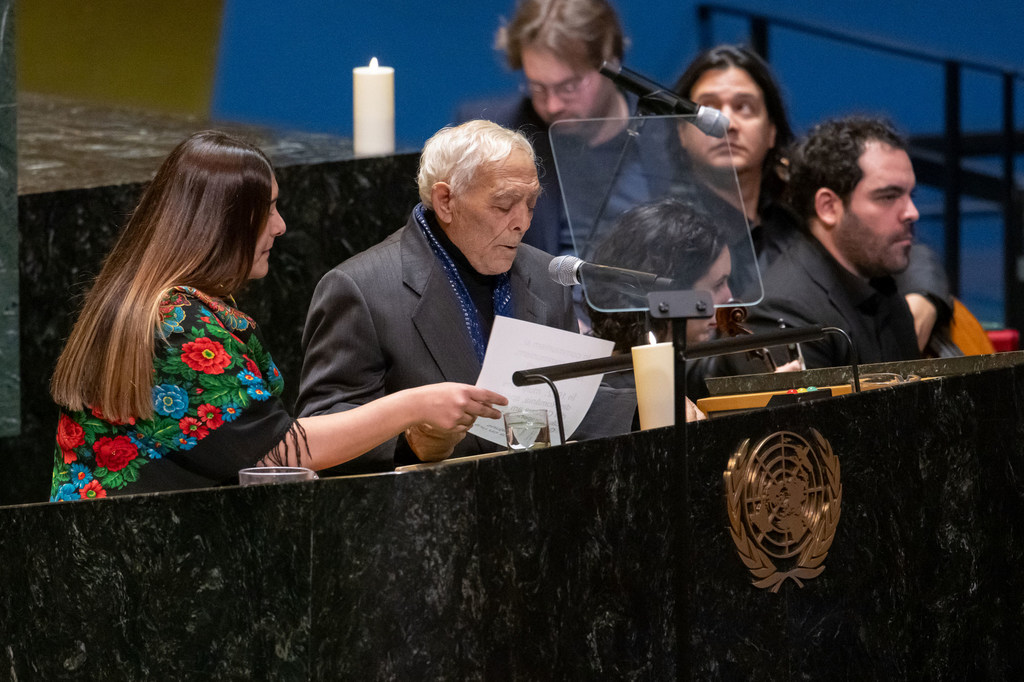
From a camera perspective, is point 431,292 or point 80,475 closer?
point 80,475

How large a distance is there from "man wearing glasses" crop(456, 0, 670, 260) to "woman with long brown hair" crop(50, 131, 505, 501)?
1.48 meters

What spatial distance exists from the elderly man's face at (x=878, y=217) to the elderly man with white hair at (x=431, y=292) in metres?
1.21

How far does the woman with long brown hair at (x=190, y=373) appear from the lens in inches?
83.3

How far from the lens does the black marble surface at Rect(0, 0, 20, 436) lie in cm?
302

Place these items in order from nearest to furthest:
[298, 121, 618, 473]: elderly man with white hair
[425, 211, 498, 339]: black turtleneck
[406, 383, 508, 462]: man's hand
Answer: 1. [406, 383, 508, 462]: man's hand
2. [298, 121, 618, 473]: elderly man with white hair
3. [425, 211, 498, 339]: black turtleneck

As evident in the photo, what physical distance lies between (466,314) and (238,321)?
73 centimetres

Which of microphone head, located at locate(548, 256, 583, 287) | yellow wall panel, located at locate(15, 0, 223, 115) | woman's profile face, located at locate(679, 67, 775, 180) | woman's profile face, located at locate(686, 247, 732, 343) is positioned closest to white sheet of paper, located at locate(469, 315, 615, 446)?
microphone head, located at locate(548, 256, 583, 287)

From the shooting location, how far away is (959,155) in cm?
527

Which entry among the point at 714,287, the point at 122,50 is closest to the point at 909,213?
the point at 714,287

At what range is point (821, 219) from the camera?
3799 mm

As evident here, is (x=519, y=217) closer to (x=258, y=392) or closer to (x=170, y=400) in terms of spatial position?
(x=258, y=392)

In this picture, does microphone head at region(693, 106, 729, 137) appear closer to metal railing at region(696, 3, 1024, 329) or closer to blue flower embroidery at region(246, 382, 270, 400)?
blue flower embroidery at region(246, 382, 270, 400)

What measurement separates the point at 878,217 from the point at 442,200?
139cm

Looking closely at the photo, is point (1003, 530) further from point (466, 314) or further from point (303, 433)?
point (303, 433)
